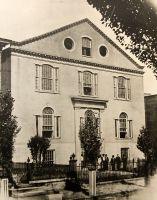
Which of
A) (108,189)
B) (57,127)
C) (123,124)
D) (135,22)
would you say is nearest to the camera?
(135,22)

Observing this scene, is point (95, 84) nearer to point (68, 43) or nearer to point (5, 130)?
point (68, 43)

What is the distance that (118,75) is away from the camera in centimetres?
1770

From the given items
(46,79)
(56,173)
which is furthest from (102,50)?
(56,173)

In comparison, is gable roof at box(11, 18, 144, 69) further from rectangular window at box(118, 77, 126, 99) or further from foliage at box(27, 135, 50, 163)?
foliage at box(27, 135, 50, 163)

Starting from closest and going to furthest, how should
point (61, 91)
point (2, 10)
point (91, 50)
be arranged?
point (2, 10) < point (61, 91) < point (91, 50)

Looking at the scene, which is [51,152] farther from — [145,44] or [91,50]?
[145,44]

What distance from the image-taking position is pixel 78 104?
16156 millimetres

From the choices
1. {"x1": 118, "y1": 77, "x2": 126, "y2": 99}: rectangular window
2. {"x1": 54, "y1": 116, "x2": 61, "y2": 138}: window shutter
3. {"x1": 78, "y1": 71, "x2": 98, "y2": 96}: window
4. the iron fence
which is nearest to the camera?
the iron fence

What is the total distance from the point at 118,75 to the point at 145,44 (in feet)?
28.8

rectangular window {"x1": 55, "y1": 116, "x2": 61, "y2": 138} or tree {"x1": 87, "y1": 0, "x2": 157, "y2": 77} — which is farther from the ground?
tree {"x1": 87, "y1": 0, "x2": 157, "y2": 77}

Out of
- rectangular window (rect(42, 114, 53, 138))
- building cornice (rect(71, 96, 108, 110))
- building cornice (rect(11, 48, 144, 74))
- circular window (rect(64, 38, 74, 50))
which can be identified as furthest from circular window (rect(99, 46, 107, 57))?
rectangular window (rect(42, 114, 53, 138))

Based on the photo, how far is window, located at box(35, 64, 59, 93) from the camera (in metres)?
14.8

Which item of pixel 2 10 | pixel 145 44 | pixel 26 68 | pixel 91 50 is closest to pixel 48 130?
pixel 26 68

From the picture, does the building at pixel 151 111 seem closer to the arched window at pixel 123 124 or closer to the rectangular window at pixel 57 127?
the arched window at pixel 123 124
